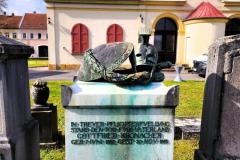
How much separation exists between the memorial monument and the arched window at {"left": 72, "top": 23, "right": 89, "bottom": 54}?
14.5m

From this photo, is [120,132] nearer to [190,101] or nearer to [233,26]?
→ [190,101]

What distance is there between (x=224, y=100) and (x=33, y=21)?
48.5 meters

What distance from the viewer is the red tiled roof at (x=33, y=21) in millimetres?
45312

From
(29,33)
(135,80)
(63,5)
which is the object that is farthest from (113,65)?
(29,33)

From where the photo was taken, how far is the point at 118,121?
277 cm

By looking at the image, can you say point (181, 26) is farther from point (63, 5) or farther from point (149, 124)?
point (149, 124)

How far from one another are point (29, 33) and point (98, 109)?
47272mm

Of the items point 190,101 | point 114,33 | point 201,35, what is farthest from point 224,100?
point 114,33

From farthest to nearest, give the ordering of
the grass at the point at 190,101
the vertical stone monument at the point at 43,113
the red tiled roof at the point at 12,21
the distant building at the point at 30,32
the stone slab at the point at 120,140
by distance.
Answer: the distant building at the point at 30,32 → the red tiled roof at the point at 12,21 → the grass at the point at 190,101 → the vertical stone monument at the point at 43,113 → the stone slab at the point at 120,140

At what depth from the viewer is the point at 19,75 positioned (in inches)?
118

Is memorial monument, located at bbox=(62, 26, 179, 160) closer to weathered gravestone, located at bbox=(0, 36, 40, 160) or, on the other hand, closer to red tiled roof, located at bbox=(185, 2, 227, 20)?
weathered gravestone, located at bbox=(0, 36, 40, 160)

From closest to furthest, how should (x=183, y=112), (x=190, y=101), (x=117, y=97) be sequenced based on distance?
(x=117, y=97) → (x=183, y=112) → (x=190, y=101)

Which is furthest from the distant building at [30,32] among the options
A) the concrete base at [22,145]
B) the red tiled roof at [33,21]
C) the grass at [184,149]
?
the concrete base at [22,145]

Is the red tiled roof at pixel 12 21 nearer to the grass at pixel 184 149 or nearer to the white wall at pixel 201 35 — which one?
the white wall at pixel 201 35
